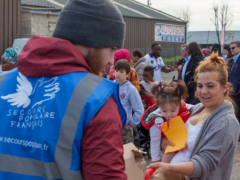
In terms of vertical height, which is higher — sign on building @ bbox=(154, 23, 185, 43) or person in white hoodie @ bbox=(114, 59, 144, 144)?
sign on building @ bbox=(154, 23, 185, 43)

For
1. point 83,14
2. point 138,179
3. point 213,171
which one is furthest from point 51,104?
point 213,171

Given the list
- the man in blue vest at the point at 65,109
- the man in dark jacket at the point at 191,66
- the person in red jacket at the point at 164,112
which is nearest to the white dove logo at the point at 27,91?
the man in blue vest at the point at 65,109

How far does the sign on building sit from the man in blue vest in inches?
1040

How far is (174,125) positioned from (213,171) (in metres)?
0.54

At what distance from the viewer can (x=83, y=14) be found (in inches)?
50.8

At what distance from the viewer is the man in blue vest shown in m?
1.11

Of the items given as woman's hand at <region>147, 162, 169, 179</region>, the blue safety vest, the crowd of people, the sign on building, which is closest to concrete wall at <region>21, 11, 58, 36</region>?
woman's hand at <region>147, 162, 169, 179</region>

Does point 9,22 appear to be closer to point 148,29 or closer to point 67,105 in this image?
point 67,105

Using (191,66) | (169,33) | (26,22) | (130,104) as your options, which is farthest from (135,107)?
(169,33)

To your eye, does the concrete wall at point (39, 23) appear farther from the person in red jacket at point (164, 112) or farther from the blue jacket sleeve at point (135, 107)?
the person in red jacket at point (164, 112)

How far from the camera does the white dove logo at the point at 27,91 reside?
1.18 m

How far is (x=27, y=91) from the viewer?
1232 millimetres

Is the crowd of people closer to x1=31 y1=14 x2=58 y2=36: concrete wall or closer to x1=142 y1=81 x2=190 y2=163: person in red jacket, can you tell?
x1=142 y1=81 x2=190 y2=163: person in red jacket

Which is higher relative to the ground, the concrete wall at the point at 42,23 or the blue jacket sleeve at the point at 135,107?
the concrete wall at the point at 42,23
